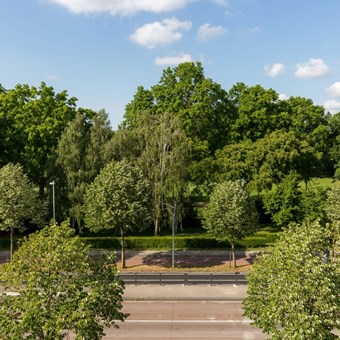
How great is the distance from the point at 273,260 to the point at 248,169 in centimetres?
2765

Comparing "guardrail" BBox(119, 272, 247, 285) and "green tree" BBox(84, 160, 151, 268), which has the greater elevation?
"green tree" BBox(84, 160, 151, 268)

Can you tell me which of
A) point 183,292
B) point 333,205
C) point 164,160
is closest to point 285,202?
point 333,205

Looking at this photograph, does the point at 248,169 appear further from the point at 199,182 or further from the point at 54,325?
the point at 54,325

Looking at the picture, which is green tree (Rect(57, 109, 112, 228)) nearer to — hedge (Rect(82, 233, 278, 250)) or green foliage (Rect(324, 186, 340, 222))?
hedge (Rect(82, 233, 278, 250))

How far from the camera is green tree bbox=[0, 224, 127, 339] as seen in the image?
41.5 feet

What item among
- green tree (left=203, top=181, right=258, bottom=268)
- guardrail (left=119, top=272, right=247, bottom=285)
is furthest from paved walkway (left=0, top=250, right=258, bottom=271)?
guardrail (left=119, top=272, right=247, bottom=285)

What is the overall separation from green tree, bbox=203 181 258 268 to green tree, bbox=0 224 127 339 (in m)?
16.6


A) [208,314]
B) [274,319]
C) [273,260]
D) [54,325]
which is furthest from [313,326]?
[208,314]

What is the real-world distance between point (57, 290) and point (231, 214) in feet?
62.4

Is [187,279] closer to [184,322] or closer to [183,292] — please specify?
[183,292]

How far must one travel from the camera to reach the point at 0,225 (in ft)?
104

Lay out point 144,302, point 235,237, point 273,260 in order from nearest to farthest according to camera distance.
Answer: point 273,260 < point 144,302 < point 235,237

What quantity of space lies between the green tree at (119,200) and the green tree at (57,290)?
566 inches

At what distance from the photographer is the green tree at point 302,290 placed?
1268cm
